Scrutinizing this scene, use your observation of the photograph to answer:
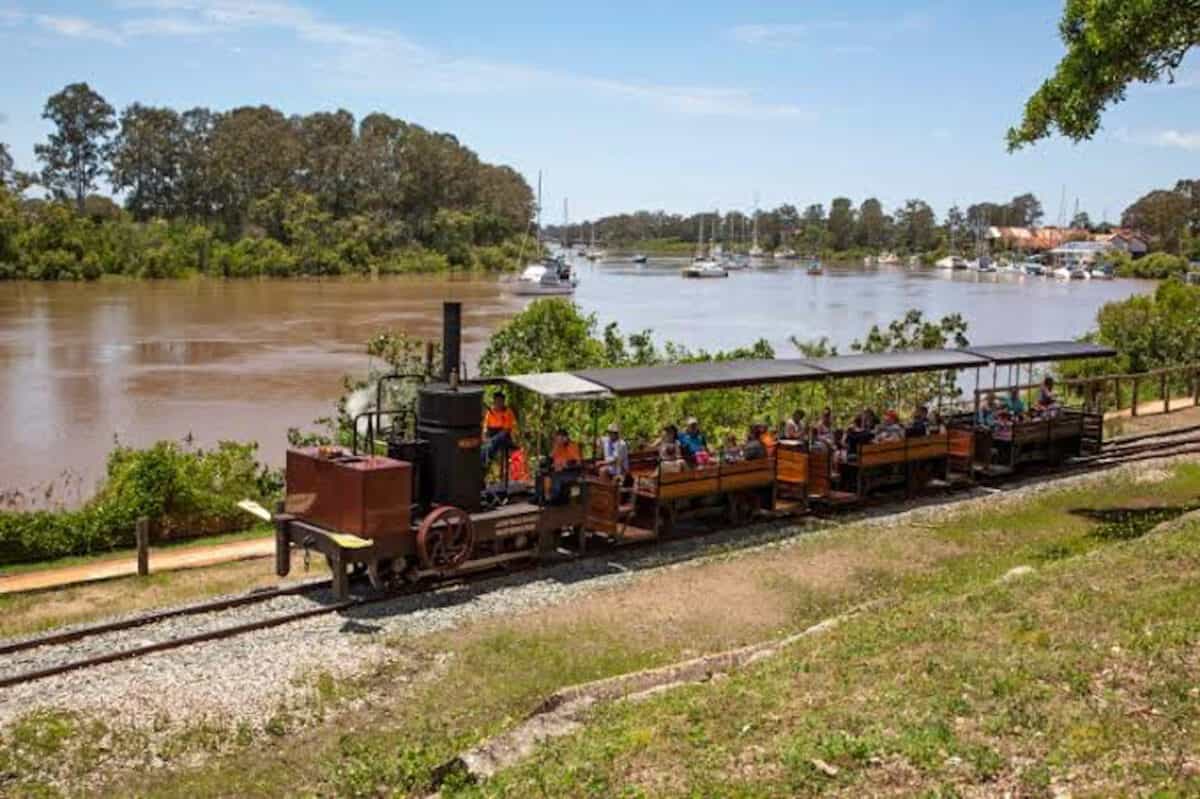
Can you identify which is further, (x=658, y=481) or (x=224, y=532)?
(x=224, y=532)

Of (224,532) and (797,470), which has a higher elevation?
(797,470)

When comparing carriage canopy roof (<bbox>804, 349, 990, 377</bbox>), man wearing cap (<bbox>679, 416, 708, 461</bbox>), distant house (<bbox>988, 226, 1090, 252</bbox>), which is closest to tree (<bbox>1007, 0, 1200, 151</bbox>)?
carriage canopy roof (<bbox>804, 349, 990, 377</bbox>)

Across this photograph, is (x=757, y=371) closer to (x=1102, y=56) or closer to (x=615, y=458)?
(x=615, y=458)

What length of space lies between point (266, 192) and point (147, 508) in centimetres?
9134

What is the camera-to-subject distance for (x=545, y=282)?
90250mm

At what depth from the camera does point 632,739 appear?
318 inches

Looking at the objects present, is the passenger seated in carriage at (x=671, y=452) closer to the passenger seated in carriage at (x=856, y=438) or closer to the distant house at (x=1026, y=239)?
the passenger seated in carriage at (x=856, y=438)

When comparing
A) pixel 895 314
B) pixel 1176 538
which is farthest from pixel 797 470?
pixel 895 314

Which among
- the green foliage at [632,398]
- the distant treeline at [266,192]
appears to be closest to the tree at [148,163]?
the distant treeline at [266,192]

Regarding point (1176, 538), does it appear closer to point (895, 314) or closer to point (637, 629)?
point (637, 629)

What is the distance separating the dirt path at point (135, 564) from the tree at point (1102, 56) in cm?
1265

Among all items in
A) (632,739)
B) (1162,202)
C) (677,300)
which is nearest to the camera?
(632,739)

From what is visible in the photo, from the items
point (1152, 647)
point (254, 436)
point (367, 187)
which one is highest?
point (367, 187)

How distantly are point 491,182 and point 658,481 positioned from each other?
11942 centimetres
